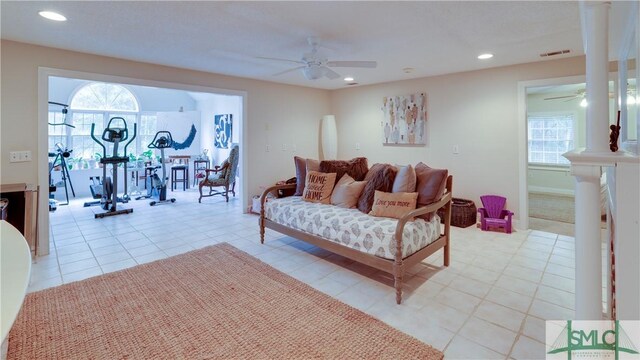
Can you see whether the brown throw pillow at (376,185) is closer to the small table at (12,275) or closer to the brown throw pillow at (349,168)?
the brown throw pillow at (349,168)

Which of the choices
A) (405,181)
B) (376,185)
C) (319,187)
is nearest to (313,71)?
(319,187)

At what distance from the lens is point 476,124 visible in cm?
472

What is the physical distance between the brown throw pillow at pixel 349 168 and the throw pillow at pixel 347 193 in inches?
5.6

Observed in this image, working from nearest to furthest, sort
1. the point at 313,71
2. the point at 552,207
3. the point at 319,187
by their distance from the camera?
the point at 313,71 → the point at 319,187 → the point at 552,207

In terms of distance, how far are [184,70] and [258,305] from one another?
3727mm

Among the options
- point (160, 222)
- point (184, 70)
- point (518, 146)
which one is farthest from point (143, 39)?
point (518, 146)

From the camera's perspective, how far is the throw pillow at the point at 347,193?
3.43 m

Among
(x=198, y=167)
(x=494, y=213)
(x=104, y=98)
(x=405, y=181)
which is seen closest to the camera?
(x=405, y=181)

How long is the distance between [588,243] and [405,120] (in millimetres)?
4267

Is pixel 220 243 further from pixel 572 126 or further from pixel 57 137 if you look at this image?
pixel 572 126

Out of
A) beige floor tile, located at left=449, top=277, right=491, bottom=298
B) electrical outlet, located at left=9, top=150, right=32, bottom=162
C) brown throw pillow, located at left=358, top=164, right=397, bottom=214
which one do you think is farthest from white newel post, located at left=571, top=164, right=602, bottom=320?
electrical outlet, located at left=9, top=150, right=32, bottom=162

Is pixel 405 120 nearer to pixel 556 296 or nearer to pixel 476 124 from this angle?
pixel 476 124

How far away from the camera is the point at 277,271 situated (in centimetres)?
302

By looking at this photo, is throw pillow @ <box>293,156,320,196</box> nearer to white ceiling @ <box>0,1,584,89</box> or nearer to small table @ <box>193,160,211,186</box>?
white ceiling @ <box>0,1,584,89</box>
